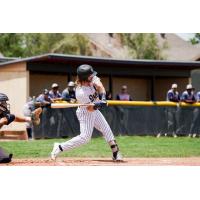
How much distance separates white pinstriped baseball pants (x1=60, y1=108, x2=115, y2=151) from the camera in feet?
30.8

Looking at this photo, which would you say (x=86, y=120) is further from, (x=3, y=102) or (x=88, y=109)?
(x=3, y=102)

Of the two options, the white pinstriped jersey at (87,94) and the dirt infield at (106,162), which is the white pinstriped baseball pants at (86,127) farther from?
the dirt infield at (106,162)

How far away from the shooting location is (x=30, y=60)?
19000 millimetres

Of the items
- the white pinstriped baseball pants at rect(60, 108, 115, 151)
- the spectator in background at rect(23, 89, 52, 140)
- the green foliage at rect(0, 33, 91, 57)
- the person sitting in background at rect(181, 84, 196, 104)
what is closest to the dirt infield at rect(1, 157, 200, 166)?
the white pinstriped baseball pants at rect(60, 108, 115, 151)

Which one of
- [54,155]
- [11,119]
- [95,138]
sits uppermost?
[11,119]

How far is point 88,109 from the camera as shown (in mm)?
9555

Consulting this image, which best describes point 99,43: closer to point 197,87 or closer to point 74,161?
point 197,87

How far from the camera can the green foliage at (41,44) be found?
41.9 m

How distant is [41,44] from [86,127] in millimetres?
36245

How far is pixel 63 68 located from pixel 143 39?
2066cm

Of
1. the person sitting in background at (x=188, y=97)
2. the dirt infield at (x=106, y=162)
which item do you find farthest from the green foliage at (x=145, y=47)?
the dirt infield at (x=106, y=162)

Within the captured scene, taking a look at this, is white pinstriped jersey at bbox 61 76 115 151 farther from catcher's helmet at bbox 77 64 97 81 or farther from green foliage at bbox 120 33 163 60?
green foliage at bbox 120 33 163 60

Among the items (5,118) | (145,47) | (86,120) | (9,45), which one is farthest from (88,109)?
(9,45)
